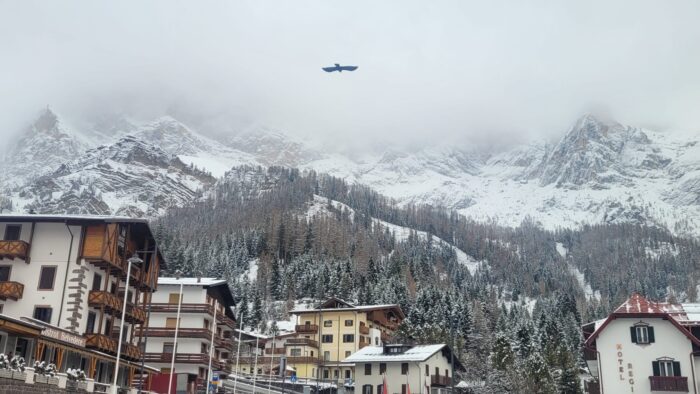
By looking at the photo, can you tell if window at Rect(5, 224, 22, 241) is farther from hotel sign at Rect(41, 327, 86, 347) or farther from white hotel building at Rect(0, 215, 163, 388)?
hotel sign at Rect(41, 327, 86, 347)

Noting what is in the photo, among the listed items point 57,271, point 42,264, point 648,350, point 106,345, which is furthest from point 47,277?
point 648,350

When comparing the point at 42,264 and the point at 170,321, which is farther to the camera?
the point at 170,321

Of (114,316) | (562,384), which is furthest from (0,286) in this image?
(562,384)

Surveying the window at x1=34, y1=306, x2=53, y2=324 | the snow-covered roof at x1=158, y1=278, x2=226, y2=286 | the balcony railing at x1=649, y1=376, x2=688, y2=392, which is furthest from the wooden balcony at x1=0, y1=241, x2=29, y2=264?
the balcony railing at x1=649, y1=376, x2=688, y2=392

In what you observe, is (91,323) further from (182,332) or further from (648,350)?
(648,350)

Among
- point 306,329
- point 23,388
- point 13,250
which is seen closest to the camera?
point 23,388
